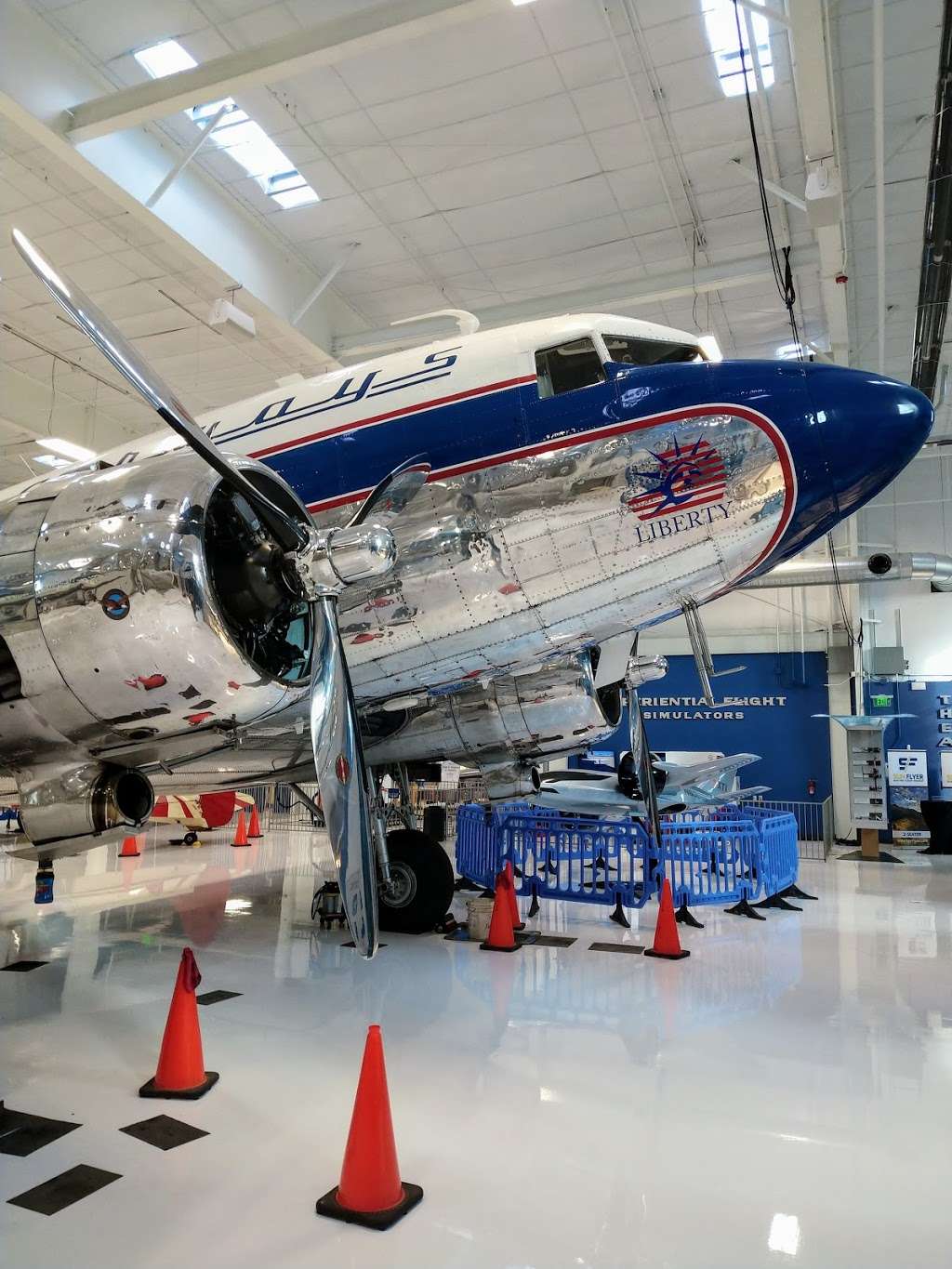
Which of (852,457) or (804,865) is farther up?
(852,457)

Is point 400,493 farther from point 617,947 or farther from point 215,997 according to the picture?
point 617,947

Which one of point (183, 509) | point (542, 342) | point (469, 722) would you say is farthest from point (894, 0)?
point (183, 509)

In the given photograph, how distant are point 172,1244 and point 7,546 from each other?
3.43m

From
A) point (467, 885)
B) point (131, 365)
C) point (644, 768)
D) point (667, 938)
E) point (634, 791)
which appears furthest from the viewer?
point (634, 791)

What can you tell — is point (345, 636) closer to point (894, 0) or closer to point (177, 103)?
point (177, 103)

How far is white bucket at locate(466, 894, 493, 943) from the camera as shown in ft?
28.5

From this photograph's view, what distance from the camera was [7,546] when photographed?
4.70m

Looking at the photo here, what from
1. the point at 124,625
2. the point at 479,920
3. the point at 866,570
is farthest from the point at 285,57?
the point at 866,570

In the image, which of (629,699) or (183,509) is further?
(629,699)

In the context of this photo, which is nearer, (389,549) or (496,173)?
(389,549)

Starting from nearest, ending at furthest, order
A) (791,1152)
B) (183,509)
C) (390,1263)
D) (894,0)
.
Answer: (390,1263) → (791,1152) → (183,509) → (894,0)

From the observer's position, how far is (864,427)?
571cm

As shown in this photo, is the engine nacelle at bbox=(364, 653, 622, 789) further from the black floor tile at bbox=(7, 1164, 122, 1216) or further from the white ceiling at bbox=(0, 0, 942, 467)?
the white ceiling at bbox=(0, 0, 942, 467)

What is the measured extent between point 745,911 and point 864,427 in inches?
261
